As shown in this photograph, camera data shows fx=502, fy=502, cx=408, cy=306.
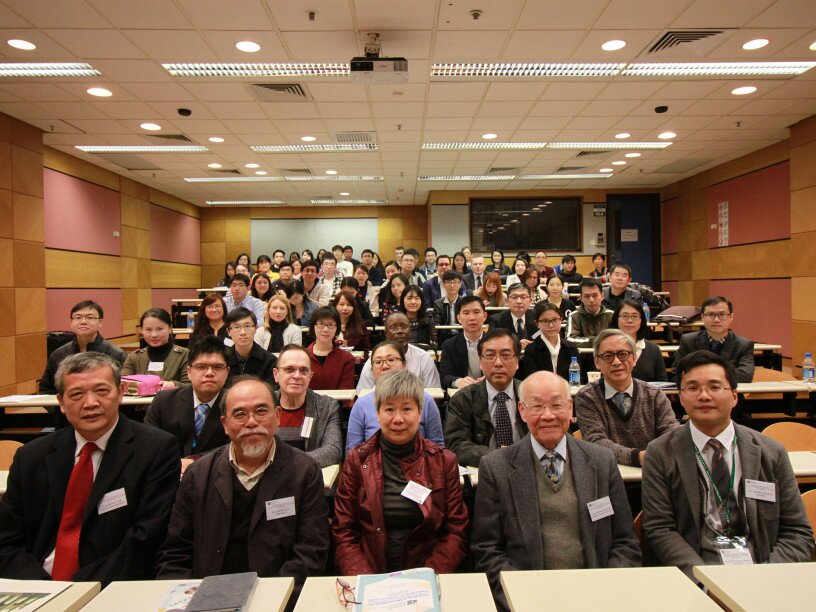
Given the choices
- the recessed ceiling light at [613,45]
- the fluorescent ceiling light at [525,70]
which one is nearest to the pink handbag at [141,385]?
the fluorescent ceiling light at [525,70]

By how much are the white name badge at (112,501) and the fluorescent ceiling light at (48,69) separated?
206 inches

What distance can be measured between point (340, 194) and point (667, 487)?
12155 mm

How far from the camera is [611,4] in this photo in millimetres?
4336

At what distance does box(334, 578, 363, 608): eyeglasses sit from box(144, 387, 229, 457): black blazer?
5.16 feet

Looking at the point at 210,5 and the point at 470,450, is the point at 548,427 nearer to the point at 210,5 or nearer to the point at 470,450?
the point at 470,450

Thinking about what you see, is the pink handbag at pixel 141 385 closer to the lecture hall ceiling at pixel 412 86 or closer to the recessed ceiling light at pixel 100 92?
the lecture hall ceiling at pixel 412 86

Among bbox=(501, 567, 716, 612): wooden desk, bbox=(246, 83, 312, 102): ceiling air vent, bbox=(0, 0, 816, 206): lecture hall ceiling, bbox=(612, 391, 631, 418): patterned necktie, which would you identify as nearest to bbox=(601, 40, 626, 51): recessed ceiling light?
bbox=(0, 0, 816, 206): lecture hall ceiling

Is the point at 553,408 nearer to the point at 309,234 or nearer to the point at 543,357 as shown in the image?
the point at 543,357

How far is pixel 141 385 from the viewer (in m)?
4.00

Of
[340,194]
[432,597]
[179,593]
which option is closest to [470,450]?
[432,597]

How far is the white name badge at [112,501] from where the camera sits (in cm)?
205

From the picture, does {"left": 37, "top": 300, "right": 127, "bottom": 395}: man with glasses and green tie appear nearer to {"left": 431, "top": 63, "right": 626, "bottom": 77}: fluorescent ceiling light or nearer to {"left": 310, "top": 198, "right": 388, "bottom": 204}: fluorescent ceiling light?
{"left": 431, "top": 63, "right": 626, "bottom": 77}: fluorescent ceiling light

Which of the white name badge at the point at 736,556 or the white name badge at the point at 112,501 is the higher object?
the white name badge at the point at 112,501

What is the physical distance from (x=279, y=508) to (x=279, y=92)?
5456 millimetres
